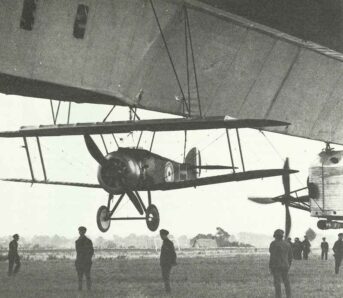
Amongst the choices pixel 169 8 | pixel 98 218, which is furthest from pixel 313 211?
pixel 169 8

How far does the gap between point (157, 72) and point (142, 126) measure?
8.06ft

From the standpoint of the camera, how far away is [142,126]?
11.3m

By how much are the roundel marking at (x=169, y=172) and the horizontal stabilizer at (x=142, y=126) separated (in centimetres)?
400

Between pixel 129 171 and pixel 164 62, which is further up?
pixel 164 62

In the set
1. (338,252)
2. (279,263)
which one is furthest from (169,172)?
(338,252)

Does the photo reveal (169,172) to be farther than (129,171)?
Yes

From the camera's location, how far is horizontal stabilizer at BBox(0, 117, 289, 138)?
34.9 feet

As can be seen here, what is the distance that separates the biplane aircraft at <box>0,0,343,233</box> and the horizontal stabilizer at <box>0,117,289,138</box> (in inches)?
0.8

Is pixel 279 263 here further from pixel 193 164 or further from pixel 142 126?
pixel 193 164

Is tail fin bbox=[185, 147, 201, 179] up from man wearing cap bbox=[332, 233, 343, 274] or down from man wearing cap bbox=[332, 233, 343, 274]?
up

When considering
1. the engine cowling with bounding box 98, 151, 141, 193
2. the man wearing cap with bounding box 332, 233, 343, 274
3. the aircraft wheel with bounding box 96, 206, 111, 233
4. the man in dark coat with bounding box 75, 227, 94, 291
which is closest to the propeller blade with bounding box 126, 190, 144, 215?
the engine cowling with bounding box 98, 151, 141, 193

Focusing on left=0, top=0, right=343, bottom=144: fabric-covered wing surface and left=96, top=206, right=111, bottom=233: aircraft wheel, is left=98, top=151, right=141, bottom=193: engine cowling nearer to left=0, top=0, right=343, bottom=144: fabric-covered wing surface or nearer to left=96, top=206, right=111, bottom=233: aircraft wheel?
left=96, top=206, right=111, bottom=233: aircraft wheel

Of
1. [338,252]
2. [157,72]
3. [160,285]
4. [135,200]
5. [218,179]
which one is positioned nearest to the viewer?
[157,72]

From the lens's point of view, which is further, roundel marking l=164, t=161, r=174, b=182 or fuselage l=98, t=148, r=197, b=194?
roundel marking l=164, t=161, r=174, b=182
